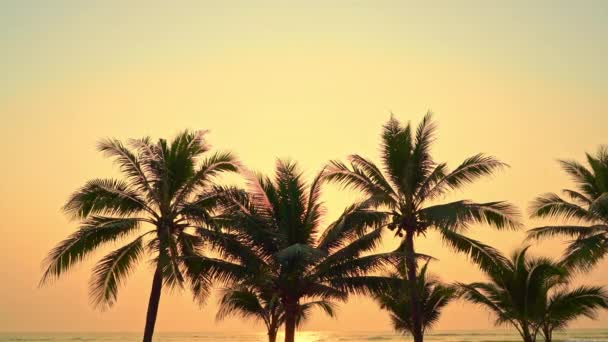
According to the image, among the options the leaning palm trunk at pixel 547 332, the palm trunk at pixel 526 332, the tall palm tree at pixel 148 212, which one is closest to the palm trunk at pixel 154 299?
the tall palm tree at pixel 148 212

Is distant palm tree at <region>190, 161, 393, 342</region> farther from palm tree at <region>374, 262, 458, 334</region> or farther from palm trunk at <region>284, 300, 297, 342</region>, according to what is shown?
palm tree at <region>374, 262, 458, 334</region>

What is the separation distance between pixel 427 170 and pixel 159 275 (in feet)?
35.5

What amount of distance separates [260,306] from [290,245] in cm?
370

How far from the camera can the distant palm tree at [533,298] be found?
2952 cm

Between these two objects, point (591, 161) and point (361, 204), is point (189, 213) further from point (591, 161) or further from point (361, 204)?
point (591, 161)

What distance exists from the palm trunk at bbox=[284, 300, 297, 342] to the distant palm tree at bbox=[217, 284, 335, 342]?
1.37 ft

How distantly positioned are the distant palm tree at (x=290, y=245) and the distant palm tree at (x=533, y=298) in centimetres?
664

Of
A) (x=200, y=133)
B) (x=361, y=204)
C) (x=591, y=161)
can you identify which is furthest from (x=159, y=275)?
(x=591, y=161)

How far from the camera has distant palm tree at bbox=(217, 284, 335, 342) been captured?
26719 millimetres

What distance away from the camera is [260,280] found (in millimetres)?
25469

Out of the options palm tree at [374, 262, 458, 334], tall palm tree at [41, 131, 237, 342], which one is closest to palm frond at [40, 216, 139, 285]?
tall palm tree at [41, 131, 237, 342]

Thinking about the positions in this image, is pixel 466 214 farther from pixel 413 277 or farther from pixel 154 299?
pixel 154 299

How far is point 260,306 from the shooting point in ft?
93.4

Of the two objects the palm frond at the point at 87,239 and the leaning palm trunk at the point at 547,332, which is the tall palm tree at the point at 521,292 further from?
the palm frond at the point at 87,239
